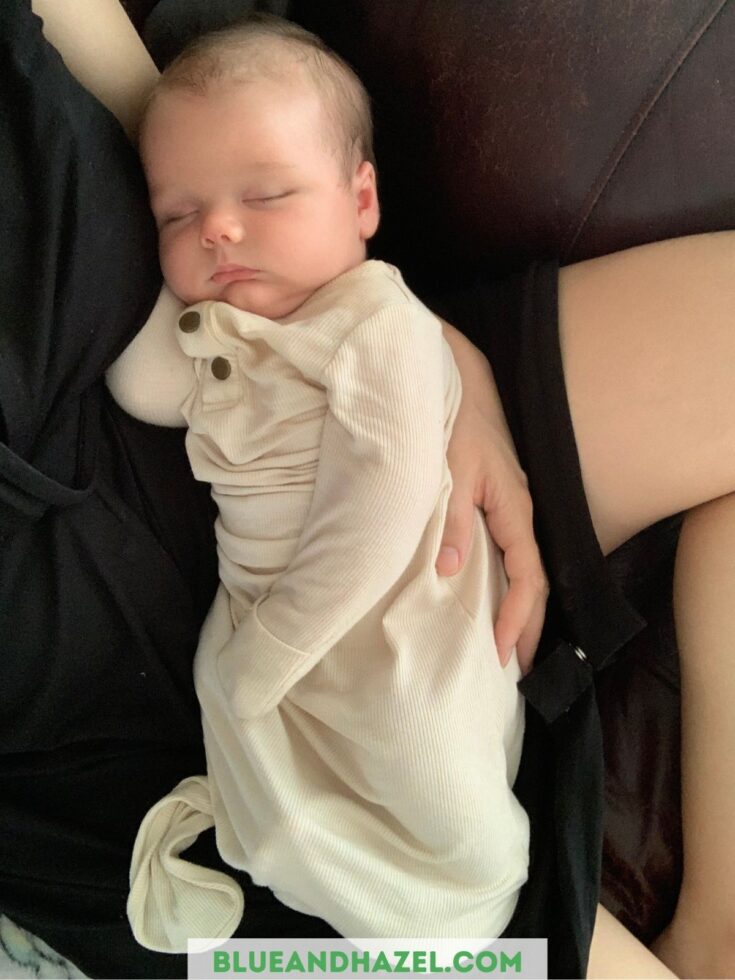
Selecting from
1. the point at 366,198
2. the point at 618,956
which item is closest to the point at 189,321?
the point at 366,198

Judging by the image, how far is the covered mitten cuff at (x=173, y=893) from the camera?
67 centimetres

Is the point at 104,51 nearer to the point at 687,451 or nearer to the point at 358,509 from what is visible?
the point at 358,509

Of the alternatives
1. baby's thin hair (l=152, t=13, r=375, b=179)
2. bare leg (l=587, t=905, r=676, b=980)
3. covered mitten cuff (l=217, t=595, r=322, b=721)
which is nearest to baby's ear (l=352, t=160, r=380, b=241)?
baby's thin hair (l=152, t=13, r=375, b=179)

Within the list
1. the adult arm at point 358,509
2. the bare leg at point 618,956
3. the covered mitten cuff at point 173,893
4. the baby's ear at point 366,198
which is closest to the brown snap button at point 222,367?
the adult arm at point 358,509

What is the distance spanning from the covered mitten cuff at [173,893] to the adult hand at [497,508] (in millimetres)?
316

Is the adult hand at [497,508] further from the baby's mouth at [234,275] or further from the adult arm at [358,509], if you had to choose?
the baby's mouth at [234,275]

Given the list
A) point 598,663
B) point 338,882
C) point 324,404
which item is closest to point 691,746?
point 598,663

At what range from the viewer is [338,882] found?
633 millimetres

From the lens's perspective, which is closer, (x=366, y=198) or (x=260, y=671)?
(x=260, y=671)

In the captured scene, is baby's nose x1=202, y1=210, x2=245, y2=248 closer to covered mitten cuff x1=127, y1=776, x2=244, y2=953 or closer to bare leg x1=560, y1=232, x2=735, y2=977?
bare leg x1=560, y1=232, x2=735, y2=977

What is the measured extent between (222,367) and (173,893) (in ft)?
1.50

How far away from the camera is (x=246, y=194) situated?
71 centimetres

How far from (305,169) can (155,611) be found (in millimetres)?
428

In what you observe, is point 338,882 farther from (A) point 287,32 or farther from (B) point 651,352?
(A) point 287,32
